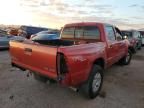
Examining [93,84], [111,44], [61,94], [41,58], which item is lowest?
[61,94]

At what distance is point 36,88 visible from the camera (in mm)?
5613

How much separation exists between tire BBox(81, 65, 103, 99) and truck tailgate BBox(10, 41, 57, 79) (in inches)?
43.5

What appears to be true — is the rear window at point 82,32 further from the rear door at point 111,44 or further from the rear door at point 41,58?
the rear door at point 41,58

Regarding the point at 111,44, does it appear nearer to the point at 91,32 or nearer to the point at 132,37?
the point at 91,32

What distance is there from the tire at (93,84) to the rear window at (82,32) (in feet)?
4.17

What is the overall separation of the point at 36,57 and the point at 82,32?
2402 mm

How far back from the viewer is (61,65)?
388 cm

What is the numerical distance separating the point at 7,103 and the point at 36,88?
117 cm

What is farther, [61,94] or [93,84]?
[61,94]

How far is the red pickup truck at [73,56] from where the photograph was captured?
12.8 feet

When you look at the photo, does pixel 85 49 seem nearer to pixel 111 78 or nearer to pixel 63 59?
pixel 63 59

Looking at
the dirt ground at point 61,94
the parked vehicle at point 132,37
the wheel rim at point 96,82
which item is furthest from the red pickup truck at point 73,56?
the parked vehicle at point 132,37

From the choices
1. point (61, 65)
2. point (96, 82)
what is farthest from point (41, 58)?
point (96, 82)

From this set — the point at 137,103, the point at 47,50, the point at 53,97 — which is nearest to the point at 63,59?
the point at 47,50
